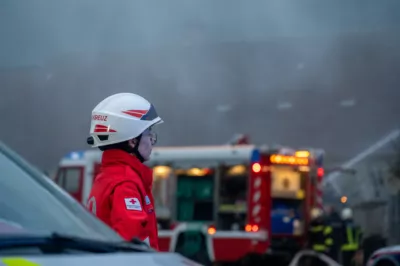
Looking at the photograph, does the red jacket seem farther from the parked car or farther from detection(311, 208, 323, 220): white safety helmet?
detection(311, 208, 323, 220): white safety helmet

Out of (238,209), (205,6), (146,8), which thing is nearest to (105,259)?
(238,209)

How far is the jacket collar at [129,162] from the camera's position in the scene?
2.87m

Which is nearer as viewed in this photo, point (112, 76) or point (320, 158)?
point (320, 158)

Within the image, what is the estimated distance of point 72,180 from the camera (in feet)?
39.9

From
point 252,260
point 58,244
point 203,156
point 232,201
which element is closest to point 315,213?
point 232,201

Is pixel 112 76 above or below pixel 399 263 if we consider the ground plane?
above

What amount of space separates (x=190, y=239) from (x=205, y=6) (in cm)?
1050

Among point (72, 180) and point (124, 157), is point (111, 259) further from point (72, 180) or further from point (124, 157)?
point (72, 180)

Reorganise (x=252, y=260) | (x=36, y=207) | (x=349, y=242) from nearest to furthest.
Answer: (x=36, y=207)
(x=252, y=260)
(x=349, y=242)

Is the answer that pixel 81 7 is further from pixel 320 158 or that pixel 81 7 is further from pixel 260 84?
pixel 320 158

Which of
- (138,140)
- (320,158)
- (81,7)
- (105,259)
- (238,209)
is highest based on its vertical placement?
(81,7)

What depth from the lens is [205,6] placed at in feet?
67.1

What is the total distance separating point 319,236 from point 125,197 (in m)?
8.02

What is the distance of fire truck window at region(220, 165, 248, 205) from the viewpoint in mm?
10812
